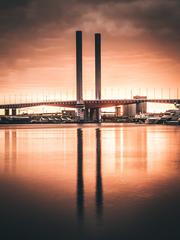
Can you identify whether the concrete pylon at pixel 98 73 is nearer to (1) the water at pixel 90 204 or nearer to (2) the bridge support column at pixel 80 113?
(2) the bridge support column at pixel 80 113

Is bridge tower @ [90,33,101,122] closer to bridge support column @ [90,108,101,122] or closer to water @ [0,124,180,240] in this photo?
bridge support column @ [90,108,101,122]

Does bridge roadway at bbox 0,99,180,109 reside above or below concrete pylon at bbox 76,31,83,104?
below

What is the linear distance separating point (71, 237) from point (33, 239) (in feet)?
1.29

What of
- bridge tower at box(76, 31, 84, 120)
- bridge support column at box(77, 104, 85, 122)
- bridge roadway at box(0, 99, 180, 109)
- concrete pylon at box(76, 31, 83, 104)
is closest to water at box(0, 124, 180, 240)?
bridge roadway at box(0, 99, 180, 109)

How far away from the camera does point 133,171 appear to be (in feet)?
29.1

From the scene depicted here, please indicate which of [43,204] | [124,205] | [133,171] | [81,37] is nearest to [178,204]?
[124,205]

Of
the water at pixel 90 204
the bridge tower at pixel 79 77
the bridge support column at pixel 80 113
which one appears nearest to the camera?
the water at pixel 90 204

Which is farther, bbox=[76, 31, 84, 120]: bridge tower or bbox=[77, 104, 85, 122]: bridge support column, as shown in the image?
bbox=[76, 31, 84, 120]: bridge tower

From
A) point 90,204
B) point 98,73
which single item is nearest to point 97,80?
point 98,73

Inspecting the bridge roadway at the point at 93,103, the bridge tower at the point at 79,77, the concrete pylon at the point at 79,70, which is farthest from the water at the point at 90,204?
the concrete pylon at the point at 79,70

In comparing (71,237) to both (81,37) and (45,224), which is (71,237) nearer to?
(45,224)

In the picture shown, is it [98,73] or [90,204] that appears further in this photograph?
[98,73]

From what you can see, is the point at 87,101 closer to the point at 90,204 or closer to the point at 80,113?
the point at 80,113

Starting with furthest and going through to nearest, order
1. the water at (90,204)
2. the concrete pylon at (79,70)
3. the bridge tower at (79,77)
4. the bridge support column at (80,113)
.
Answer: the concrete pylon at (79,70), the bridge tower at (79,77), the bridge support column at (80,113), the water at (90,204)
